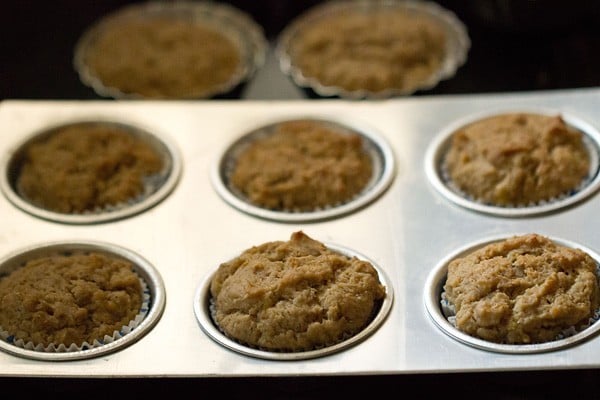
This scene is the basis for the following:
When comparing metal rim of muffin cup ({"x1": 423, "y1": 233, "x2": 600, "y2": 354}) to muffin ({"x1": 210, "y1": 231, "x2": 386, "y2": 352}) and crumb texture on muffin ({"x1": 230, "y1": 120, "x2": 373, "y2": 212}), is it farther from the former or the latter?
crumb texture on muffin ({"x1": 230, "y1": 120, "x2": 373, "y2": 212})

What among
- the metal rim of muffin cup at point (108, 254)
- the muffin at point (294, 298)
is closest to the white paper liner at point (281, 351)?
the muffin at point (294, 298)

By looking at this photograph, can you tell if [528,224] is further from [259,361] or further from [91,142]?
[91,142]

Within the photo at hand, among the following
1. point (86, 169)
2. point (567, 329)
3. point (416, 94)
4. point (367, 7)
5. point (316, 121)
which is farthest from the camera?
point (367, 7)

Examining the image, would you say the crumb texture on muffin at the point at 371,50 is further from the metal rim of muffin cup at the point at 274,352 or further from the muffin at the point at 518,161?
the metal rim of muffin cup at the point at 274,352

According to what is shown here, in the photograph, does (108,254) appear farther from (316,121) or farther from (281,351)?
(316,121)

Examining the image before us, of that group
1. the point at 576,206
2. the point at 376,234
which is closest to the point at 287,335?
the point at 376,234

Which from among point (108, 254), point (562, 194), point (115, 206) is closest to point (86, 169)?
point (115, 206)
